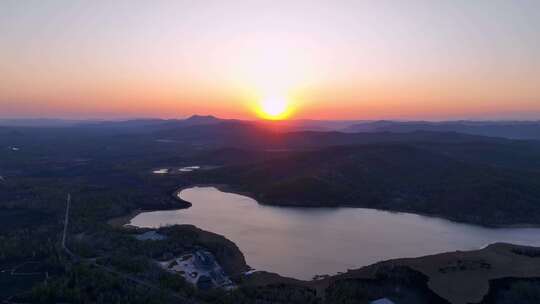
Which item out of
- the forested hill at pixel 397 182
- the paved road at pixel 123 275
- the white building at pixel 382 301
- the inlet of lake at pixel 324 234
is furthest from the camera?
the forested hill at pixel 397 182

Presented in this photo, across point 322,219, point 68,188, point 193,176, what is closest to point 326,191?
point 322,219

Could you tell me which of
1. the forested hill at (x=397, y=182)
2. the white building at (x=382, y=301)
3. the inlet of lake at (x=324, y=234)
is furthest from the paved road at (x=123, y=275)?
the forested hill at (x=397, y=182)

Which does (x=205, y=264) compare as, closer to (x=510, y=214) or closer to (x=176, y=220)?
(x=176, y=220)

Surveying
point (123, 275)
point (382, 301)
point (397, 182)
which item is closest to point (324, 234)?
point (382, 301)

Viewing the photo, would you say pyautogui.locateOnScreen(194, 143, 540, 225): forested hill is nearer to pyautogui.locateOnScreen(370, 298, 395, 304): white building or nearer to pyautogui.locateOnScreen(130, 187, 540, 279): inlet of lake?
pyautogui.locateOnScreen(130, 187, 540, 279): inlet of lake

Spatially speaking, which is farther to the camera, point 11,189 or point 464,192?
point 11,189

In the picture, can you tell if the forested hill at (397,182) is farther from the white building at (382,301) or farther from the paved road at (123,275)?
the paved road at (123,275)

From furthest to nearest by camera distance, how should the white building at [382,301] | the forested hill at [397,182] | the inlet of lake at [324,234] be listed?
1. the forested hill at [397,182]
2. the inlet of lake at [324,234]
3. the white building at [382,301]

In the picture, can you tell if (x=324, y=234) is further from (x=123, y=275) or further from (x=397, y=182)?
(x=397, y=182)

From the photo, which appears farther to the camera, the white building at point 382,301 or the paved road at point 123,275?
the white building at point 382,301
